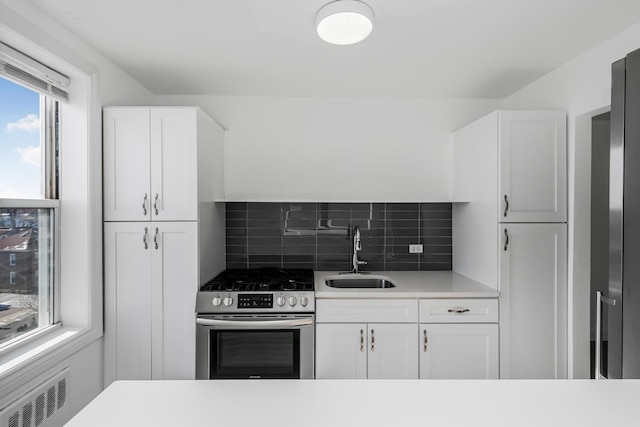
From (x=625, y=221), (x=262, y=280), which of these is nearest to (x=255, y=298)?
(x=262, y=280)

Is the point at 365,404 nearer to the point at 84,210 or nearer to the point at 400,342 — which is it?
the point at 400,342

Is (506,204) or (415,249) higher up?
(506,204)

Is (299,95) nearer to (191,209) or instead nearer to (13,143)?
(191,209)

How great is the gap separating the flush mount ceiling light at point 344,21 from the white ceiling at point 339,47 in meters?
0.05

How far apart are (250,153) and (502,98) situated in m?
2.19

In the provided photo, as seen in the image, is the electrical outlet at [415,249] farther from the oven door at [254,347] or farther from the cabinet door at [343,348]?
the oven door at [254,347]

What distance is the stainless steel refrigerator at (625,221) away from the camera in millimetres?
1136

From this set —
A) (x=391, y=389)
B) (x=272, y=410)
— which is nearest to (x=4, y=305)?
(x=272, y=410)

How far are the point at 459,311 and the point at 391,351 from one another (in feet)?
1.71

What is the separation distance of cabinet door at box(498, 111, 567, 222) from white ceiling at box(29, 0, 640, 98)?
1.32 ft

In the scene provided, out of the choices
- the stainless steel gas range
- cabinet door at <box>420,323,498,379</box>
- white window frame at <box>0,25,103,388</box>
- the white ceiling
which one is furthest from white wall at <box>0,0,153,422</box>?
cabinet door at <box>420,323,498,379</box>

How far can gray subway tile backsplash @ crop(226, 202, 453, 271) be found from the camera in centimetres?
334

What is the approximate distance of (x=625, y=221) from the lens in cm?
118

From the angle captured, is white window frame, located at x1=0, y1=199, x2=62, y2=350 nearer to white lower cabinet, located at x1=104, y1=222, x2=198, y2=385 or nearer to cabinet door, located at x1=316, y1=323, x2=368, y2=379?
white lower cabinet, located at x1=104, y1=222, x2=198, y2=385
